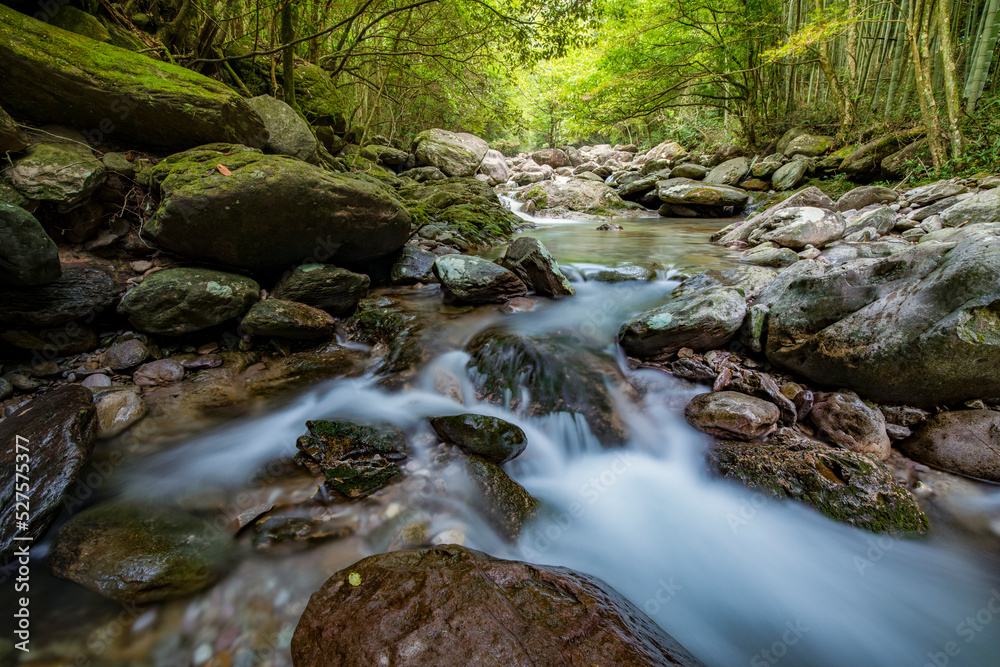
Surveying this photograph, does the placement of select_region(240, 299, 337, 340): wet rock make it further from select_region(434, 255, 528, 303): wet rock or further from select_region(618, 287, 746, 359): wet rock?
select_region(618, 287, 746, 359): wet rock

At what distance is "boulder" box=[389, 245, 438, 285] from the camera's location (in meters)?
5.70

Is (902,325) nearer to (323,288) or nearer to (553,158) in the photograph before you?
(323,288)

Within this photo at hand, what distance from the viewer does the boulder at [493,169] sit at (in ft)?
54.6

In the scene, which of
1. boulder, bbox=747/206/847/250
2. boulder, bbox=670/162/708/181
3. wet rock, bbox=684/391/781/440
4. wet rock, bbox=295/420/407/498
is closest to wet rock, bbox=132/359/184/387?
wet rock, bbox=295/420/407/498

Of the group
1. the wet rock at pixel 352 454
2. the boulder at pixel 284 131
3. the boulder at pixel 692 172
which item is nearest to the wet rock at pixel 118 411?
the wet rock at pixel 352 454

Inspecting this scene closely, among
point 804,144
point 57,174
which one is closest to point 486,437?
point 57,174

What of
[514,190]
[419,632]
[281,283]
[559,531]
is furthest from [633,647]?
[514,190]

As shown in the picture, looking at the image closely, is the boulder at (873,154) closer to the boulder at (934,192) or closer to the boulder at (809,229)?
the boulder at (934,192)

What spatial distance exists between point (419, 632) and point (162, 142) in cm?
536

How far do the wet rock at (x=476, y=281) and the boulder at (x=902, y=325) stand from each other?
9.60ft

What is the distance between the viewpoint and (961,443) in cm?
243

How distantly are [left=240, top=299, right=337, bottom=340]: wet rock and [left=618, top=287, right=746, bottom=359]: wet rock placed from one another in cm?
329

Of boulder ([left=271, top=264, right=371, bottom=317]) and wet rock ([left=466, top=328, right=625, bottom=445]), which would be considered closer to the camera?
wet rock ([left=466, top=328, right=625, bottom=445])

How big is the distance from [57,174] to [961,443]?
7.10 m
